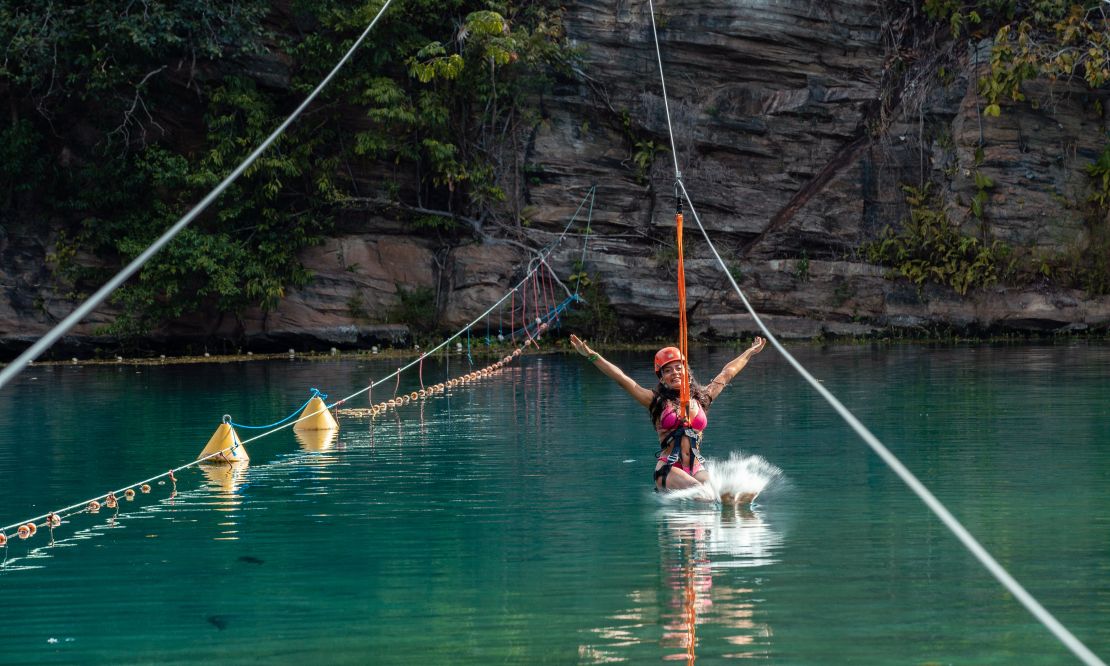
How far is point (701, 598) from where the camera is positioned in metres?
6.98

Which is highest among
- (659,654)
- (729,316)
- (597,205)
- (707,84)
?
(707,84)

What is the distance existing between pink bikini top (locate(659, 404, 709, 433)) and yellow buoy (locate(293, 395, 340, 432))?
5.72 meters

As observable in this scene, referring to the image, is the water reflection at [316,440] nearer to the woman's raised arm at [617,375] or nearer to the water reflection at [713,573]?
the woman's raised arm at [617,375]

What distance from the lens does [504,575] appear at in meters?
7.67

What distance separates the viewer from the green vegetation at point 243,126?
85.7 ft

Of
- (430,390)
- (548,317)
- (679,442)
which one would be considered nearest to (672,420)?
(679,442)

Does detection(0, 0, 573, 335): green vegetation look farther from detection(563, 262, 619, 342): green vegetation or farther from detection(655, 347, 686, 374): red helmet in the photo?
detection(655, 347, 686, 374): red helmet

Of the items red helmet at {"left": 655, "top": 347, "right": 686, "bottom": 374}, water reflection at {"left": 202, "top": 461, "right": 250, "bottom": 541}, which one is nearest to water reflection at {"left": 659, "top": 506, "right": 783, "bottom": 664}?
red helmet at {"left": 655, "top": 347, "right": 686, "bottom": 374}

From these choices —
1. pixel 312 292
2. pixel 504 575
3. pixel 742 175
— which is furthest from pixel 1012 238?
pixel 504 575

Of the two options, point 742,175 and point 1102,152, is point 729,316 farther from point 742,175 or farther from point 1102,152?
point 1102,152

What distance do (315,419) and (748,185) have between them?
16263mm

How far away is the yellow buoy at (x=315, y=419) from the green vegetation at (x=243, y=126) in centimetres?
1204

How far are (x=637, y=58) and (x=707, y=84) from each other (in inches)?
64.5

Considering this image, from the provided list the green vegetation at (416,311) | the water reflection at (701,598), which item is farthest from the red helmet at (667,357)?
the green vegetation at (416,311)
